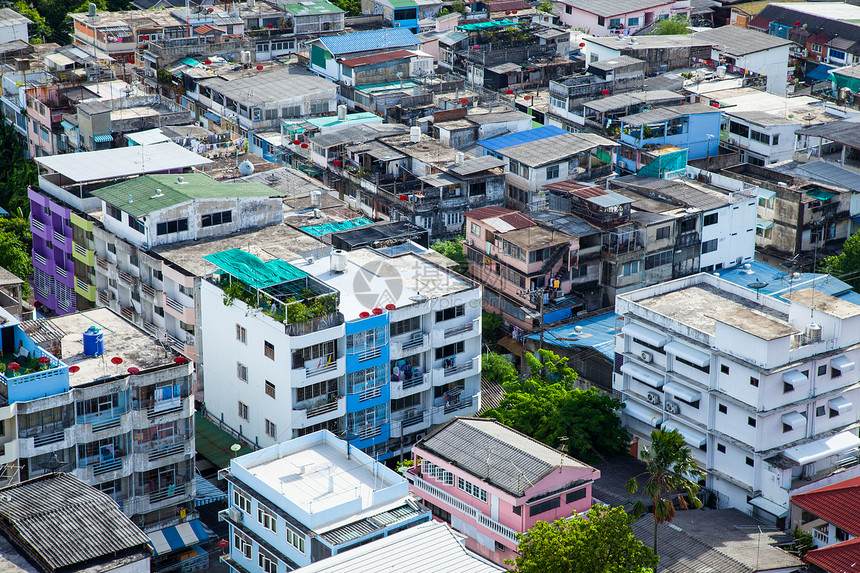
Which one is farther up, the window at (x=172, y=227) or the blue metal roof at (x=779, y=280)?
the window at (x=172, y=227)

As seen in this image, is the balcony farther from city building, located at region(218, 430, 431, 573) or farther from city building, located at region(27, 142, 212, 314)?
city building, located at region(27, 142, 212, 314)

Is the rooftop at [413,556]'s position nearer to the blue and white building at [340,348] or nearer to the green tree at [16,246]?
the blue and white building at [340,348]

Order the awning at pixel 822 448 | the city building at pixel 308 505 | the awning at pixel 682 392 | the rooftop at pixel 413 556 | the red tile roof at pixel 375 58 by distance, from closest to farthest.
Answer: the rooftop at pixel 413 556
the city building at pixel 308 505
the awning at pixel 822 448
the awning at pixel 682 392
the red tile roof at pixel 375 58

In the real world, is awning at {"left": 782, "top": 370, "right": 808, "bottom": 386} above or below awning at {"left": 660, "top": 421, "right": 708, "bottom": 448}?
above

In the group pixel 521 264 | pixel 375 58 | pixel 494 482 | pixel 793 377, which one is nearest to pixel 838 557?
pixel 793 377

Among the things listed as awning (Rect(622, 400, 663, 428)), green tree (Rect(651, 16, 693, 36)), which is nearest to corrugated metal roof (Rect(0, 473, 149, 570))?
awning (Rect(622, 400, 663, 428))

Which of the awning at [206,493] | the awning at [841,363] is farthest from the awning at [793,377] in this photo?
the awning at [206,493]

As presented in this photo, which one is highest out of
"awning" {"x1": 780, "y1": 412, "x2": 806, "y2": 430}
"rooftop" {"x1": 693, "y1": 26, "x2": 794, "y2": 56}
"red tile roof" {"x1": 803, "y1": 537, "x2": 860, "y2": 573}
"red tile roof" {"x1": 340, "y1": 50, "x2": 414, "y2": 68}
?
"rooftop" {"x1": 693, "y1": 26, "x2": 794, "y2": 56}
